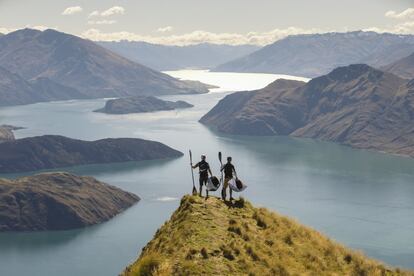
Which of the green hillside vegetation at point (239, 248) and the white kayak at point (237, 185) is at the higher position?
the white kayak at point (237, 185)

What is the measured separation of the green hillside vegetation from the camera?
31344mm

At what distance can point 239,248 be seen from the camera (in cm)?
3409

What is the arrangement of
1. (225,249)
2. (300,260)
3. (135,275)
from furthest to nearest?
(300,260), (225,249), (135,275)

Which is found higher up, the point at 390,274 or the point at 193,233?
the point at 193,233

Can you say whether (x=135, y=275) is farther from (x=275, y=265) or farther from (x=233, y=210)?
(x=233, y=210)

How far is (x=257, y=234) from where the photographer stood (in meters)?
38.6

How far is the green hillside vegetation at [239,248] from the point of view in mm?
31344

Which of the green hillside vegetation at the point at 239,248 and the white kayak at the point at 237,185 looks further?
the white kayak at the point at 237,185

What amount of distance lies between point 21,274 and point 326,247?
17024 centimetres

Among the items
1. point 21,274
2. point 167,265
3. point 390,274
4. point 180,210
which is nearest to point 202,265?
point 167,265

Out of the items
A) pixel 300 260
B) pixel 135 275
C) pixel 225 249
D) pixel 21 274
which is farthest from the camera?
pixel 21 274

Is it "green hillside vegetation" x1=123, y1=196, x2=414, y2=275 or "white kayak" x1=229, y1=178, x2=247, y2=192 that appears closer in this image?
"green hillside vegetation" x1=123, y1=196, x2=414, y2=275

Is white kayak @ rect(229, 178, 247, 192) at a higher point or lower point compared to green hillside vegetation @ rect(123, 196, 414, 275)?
higher

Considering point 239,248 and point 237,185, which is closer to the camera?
point 239,248
